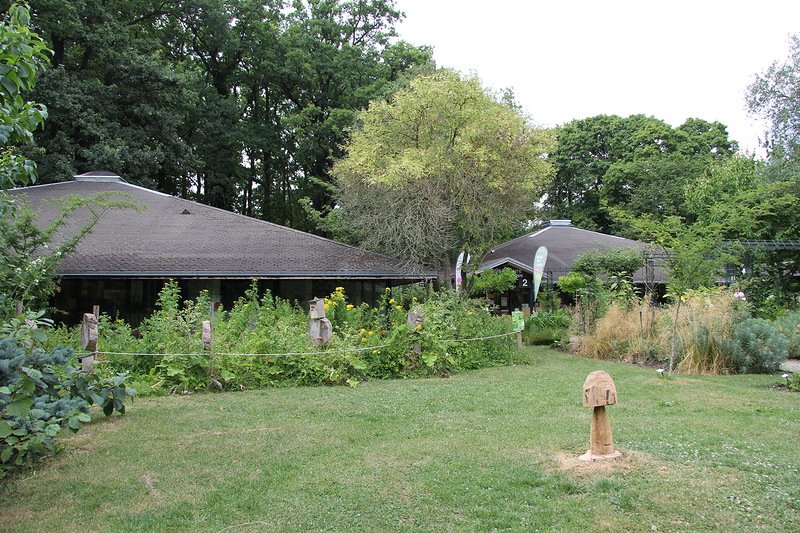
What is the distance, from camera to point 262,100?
115 feet

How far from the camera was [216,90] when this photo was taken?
3186cm

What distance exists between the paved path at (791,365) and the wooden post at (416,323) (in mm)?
6671

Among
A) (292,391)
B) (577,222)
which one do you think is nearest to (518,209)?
(292,391)

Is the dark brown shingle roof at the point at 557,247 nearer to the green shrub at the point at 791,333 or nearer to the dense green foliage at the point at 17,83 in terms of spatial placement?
the green shrub at the point at 791,333

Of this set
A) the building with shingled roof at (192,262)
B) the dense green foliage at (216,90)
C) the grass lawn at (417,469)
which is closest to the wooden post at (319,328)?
the grass lawn at (417,469)

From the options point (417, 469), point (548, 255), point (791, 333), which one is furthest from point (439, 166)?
point (548, 255)

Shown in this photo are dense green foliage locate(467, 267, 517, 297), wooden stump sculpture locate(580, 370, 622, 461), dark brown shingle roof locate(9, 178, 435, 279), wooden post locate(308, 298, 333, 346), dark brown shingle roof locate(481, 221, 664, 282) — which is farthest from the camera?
dark brown shingle roof locate(481, 221, 664, 282)

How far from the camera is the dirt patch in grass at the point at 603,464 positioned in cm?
477

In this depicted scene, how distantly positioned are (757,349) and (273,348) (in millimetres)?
8405

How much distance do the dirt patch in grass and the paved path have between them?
7469 mm

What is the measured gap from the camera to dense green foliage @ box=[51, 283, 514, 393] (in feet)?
29.5

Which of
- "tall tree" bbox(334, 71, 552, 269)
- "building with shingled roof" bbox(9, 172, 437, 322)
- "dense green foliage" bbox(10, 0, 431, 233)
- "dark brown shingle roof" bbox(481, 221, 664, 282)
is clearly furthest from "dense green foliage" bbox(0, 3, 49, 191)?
"dark brown shingle roof" bbox(481, 221, 664, 282)

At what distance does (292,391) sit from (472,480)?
4639mm

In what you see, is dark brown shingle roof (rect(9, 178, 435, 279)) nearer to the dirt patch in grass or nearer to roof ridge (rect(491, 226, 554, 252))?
roof ridge (rect(491, 226, 554, 252))
